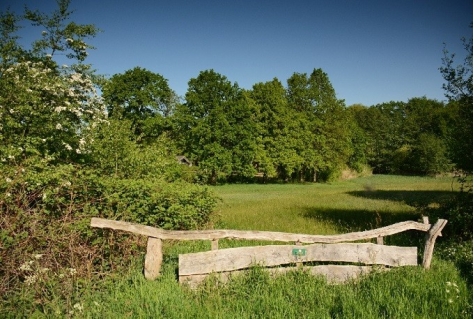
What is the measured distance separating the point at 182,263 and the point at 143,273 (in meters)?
0.91

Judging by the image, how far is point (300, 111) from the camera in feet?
158

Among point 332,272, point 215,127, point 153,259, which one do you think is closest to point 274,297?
point 332,272

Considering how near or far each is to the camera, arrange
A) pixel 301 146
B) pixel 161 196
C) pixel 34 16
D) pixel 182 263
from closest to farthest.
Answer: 1. pixel 182 263
2. pixel 161 196
3. pixel 34 16
4. pixel 301 146

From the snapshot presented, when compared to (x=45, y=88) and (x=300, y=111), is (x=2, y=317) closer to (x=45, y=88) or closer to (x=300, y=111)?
(x=45, y=88)

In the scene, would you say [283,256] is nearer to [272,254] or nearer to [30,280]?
[272,254]

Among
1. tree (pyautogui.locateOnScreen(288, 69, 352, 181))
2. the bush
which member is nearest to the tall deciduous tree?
Result: tree (pyautogui.locateOnScreen(288, 69, 352, 181))

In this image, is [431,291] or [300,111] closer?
[431,291]

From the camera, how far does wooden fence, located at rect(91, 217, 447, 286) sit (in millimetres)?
5535

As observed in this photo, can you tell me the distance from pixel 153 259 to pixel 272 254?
7.47ft

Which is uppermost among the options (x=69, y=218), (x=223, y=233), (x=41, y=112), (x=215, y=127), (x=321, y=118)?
(x=321, y=118)

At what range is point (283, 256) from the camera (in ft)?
Answer: 19.5

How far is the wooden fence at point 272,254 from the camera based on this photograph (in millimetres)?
5535

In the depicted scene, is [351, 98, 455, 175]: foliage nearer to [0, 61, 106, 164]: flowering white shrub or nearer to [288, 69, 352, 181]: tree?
[288, 69, 352, 181]: tree

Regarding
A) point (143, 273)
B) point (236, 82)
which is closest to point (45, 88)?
point (143, 273)
